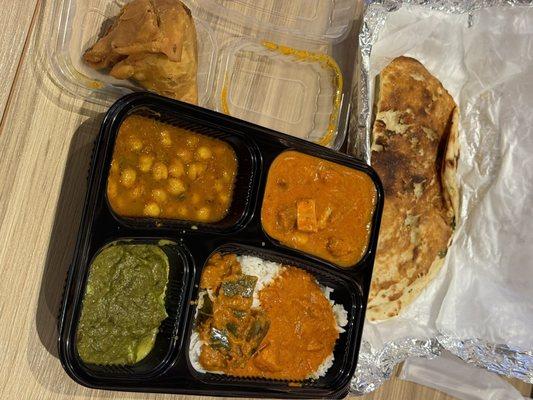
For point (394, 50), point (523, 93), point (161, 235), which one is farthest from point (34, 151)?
point (523, 93)

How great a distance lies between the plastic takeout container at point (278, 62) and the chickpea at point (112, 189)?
19.0 inches

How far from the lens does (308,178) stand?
255 cm

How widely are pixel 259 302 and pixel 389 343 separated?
0.84 m

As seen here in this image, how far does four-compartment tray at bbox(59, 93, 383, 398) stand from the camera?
2.01m

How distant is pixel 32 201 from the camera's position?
2.18 meters

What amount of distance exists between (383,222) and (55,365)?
1.67m

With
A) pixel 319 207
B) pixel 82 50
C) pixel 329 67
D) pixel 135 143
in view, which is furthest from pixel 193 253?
pixel 329 67

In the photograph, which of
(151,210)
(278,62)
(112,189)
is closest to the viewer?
(112,189)

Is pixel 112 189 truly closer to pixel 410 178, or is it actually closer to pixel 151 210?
pixel 151 210

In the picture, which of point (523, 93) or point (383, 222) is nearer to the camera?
point (383, 222)

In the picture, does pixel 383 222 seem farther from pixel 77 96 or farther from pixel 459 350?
pixel 77 96

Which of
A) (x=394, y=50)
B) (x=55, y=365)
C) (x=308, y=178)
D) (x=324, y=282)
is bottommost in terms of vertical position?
(x=55, y=365)

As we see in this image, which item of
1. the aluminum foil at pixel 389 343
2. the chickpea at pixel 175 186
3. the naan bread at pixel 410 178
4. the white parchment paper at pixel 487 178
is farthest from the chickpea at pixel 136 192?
the white parchment paper at pixel 487 178

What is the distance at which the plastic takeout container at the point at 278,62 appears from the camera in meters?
2.56
